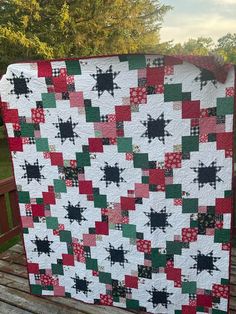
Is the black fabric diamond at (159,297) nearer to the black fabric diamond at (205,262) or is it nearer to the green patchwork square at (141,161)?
the black fabric diamond at (205,262)

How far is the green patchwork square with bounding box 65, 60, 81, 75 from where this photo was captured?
6.98 feet

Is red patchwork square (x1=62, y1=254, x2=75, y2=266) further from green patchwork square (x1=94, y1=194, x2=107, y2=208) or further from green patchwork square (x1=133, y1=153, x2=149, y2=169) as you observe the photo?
green patchwork square (x1=133, y1=153, x2=149, y2=169)

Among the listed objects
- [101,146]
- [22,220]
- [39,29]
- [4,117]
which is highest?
[39,29]

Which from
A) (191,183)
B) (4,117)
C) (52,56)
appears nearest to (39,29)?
(52,56)

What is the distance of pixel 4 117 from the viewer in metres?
2.36

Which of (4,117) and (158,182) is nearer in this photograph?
(158,182)

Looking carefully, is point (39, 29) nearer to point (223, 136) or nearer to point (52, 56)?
point (52, 56)

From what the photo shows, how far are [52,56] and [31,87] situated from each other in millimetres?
9641

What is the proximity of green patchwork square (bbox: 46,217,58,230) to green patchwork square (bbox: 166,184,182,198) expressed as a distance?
0.91 m

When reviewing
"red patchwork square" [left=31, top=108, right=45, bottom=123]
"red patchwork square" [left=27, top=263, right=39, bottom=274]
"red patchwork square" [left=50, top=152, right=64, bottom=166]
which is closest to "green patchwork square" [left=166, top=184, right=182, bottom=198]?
"red patchwork square" [left=50, top=152, right=64, bottom=166]

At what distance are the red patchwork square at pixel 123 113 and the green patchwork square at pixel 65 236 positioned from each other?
100 cm

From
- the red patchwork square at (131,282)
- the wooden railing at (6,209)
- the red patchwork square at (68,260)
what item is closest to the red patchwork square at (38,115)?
the red patchwork square at (68,260)

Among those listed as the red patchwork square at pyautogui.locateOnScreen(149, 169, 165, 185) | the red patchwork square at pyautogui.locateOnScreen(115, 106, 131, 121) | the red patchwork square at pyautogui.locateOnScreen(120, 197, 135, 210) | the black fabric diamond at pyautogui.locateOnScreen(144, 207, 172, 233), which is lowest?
the black fabric diamond at pyautogui.locateOnScreen(144, 207, 172, 233)

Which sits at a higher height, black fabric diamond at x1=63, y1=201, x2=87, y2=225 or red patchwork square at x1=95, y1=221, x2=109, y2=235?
black fabric diamond at x1=63, y1=201, x2=87, y2=225
